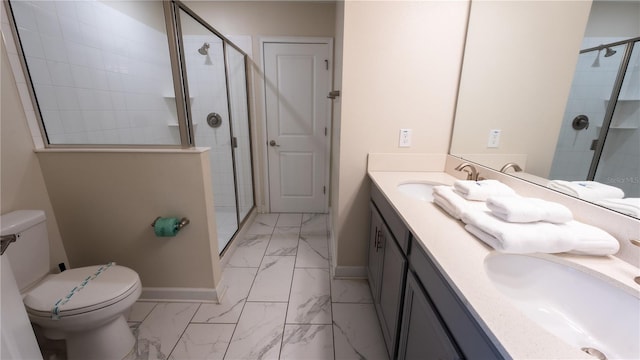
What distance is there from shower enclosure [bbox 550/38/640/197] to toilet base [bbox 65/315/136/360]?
2173 mm

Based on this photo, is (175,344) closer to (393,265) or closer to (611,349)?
(393,265)

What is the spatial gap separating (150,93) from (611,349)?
255 centimetres

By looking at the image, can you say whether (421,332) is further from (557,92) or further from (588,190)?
(557,92)

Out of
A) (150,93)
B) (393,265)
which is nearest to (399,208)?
(393,265)

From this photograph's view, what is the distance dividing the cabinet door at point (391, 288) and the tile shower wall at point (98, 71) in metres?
1.37

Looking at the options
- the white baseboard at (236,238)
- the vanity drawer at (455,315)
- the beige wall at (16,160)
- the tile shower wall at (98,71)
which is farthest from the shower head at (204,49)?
the vanity drawer at (455,315)

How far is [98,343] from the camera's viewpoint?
4.14ft

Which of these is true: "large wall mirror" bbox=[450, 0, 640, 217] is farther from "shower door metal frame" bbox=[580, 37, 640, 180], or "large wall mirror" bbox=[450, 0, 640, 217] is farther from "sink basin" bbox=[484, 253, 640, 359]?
"sink basin" bbox=[484, 253, 640, 359]

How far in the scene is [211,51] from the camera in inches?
87.0

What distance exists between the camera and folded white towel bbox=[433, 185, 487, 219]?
38.5 inches

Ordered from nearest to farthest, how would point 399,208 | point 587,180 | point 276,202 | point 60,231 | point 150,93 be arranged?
point 587,180 < point 399,208 < point 60,231 < point 150,93 < point 276,202

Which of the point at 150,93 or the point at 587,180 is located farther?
the point at 150,93

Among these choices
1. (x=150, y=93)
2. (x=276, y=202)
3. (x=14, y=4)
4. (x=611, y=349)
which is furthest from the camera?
(x=276, y=202)

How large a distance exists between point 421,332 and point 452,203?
19.5 inches
